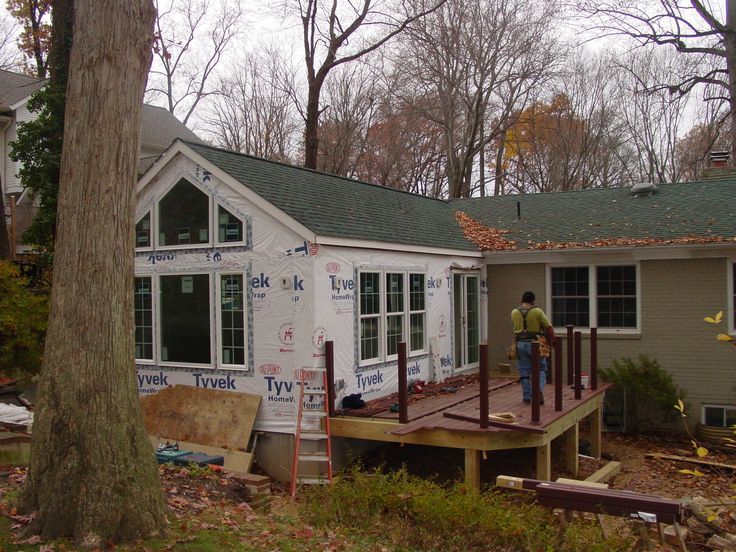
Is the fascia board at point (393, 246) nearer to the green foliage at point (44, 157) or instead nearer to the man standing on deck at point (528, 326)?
the man standing on deck at point (528, 326)

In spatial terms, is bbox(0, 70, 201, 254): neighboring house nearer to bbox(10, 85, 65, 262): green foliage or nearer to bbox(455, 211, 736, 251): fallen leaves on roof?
bbox(10, 85, 65, 262): green foliage

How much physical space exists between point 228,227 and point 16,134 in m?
14.5

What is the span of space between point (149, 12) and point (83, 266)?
2.40 metres

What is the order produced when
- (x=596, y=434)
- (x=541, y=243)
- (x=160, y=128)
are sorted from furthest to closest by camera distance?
(x=160, y=128) → (x=541, y=243) → (x=596, y=434)

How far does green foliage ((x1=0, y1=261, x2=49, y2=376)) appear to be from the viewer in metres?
13.5

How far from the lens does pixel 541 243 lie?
15.2 m

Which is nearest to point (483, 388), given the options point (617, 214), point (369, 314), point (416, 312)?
point (369, 314)

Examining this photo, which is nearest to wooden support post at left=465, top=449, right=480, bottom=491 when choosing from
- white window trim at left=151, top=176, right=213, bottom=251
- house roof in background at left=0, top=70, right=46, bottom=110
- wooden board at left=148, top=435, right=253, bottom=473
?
wooden board at left=148, top=435, right=253, bottom=473

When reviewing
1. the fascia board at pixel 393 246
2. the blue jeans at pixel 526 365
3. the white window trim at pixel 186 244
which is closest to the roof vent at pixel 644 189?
the fascia board at pixel 393 246

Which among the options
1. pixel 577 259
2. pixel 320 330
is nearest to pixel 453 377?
pixel 577 259

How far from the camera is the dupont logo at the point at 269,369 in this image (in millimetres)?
10828

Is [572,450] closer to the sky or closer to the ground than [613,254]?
closer to the ground

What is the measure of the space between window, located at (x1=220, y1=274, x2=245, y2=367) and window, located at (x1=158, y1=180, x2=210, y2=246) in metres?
0.89

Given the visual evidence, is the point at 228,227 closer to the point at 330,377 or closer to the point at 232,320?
the point at 232,320
